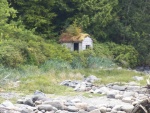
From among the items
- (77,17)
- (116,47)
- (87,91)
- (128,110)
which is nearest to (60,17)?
(77,17)

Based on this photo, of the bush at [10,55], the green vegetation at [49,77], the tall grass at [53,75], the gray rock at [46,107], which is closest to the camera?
the gray rock at [46,107]

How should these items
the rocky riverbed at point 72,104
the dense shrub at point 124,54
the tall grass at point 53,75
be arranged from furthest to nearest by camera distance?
1. the dense shrub at point 124,54
2. the tall grass at point 53,75
3. the rocky riverbed at point 72,104

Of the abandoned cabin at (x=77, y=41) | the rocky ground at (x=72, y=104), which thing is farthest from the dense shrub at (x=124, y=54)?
the rocky ground at (x=72, y=104)

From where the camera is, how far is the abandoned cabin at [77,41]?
3575cm

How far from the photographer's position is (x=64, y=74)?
1035 inches

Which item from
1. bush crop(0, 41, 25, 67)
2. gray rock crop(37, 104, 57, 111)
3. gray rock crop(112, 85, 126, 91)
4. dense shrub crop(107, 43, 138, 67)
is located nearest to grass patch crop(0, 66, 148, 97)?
bush crop(0, 41, 25, 67)

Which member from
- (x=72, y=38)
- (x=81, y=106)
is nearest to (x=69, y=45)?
(x=72, y=38)

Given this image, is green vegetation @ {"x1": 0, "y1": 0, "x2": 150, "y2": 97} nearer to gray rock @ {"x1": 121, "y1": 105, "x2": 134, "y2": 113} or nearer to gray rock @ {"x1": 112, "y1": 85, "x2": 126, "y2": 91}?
gray rock @ {"x1": 112, "y1": 85, "x2": 126, "y2": 91}

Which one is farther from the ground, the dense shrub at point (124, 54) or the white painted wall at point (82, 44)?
the white painted wall at point (82, 44)

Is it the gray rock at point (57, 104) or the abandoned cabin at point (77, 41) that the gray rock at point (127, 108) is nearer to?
the gray rock at point (57, 104)

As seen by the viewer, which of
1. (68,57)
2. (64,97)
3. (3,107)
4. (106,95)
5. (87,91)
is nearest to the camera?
(3,107)

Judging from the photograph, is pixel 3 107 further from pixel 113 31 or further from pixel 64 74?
pixel 113 31

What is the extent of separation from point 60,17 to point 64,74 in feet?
42.6

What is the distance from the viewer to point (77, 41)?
35688 millimetres
